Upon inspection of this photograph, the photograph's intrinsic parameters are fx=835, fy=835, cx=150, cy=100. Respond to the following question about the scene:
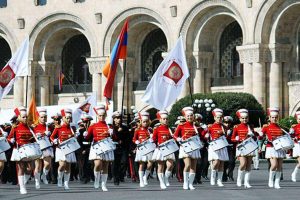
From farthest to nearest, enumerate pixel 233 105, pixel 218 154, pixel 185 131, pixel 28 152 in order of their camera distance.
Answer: pixel 233 105 → pixel 218 154 → pixel 185 131 → pixel 28 152

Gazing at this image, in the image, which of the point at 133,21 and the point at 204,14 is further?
the point at 133,21

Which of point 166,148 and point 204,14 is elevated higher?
point 204,14

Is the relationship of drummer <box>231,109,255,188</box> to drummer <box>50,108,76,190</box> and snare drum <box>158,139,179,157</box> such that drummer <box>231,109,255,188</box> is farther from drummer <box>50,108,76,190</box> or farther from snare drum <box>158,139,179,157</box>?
drummer <box>50,108,76,190</box>

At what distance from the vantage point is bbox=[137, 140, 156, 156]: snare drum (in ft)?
73.6

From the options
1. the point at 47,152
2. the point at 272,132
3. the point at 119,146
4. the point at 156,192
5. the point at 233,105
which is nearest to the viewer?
the point at 156,192

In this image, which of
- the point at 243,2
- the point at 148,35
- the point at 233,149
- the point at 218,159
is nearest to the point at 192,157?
the point at 218,159

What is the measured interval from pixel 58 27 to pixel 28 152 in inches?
1298

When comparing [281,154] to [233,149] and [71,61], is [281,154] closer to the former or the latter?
[233,149]

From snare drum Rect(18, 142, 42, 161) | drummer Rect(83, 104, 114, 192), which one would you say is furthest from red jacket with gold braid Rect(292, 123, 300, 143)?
snare drum Rect(18, 142, 42, 161)

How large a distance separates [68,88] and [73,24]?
4.33 meters

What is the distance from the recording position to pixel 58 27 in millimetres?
52656

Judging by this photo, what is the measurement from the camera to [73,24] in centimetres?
5216

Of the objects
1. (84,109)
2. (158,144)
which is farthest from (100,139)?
(84,109)

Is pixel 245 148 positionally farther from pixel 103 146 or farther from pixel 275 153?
pixel 103 146
